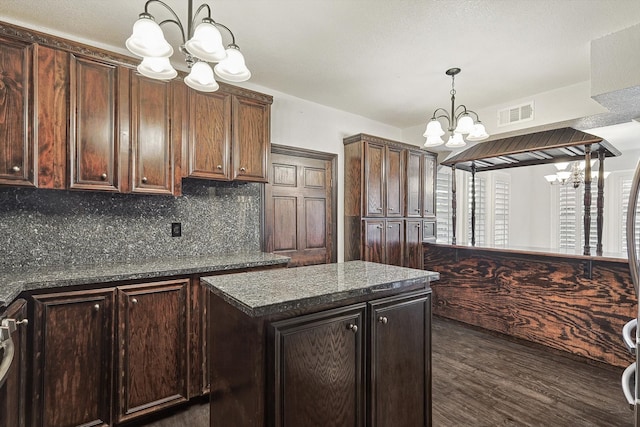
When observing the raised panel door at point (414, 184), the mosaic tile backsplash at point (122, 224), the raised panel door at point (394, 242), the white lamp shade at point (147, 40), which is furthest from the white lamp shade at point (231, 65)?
the raised panel door at point (414, 184)

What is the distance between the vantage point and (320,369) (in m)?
1.39

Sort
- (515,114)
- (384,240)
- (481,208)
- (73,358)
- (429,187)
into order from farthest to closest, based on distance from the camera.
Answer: (481,208) → (429,187) → (384,240) → (515,114) → (73,358)

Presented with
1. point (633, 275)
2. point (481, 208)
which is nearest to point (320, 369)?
point (633, 275)

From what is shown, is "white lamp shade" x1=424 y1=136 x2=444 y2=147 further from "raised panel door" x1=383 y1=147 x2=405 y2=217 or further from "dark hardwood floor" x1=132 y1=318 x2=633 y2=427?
"dark hardwood floor" x1=132 y1=318 x2=633 y2=427

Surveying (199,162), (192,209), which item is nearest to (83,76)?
(199,162)

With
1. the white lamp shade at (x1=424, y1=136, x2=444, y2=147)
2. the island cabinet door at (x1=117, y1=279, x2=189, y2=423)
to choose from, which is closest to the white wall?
the white lamp shade at (x1=424, y1=136, x2=444, y2=147)

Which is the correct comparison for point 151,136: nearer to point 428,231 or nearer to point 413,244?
point 413,244

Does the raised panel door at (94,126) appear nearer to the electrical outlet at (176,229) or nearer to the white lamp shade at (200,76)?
the electrical outlet at (176,229)

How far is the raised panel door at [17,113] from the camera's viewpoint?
73.7 inches

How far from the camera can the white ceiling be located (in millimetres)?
2062

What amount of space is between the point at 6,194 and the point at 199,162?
123 centimetres

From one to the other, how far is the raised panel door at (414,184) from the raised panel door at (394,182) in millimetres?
130

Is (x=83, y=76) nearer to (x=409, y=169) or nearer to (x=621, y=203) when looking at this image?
(x=409, y=169)

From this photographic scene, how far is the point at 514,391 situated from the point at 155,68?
10.6 feet
